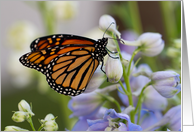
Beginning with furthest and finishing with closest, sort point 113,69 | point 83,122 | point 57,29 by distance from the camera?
point 57,29, point 83,122, point 113,69

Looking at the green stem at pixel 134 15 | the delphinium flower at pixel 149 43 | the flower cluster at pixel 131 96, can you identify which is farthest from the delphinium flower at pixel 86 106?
the green stem at pixel 134 15

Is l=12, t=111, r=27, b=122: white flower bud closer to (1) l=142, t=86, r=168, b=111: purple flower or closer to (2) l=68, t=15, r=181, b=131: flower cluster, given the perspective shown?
(2) l=68, t=15, r=181, b=131: flower cluster

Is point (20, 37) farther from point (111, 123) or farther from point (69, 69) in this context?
point (111, 123)

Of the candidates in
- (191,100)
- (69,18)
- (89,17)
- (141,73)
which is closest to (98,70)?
(141,73)

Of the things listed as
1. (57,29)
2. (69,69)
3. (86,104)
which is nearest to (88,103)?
(86,104)

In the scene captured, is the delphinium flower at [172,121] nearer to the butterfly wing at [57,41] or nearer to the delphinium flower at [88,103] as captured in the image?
the delphinium flower at [88,103]
